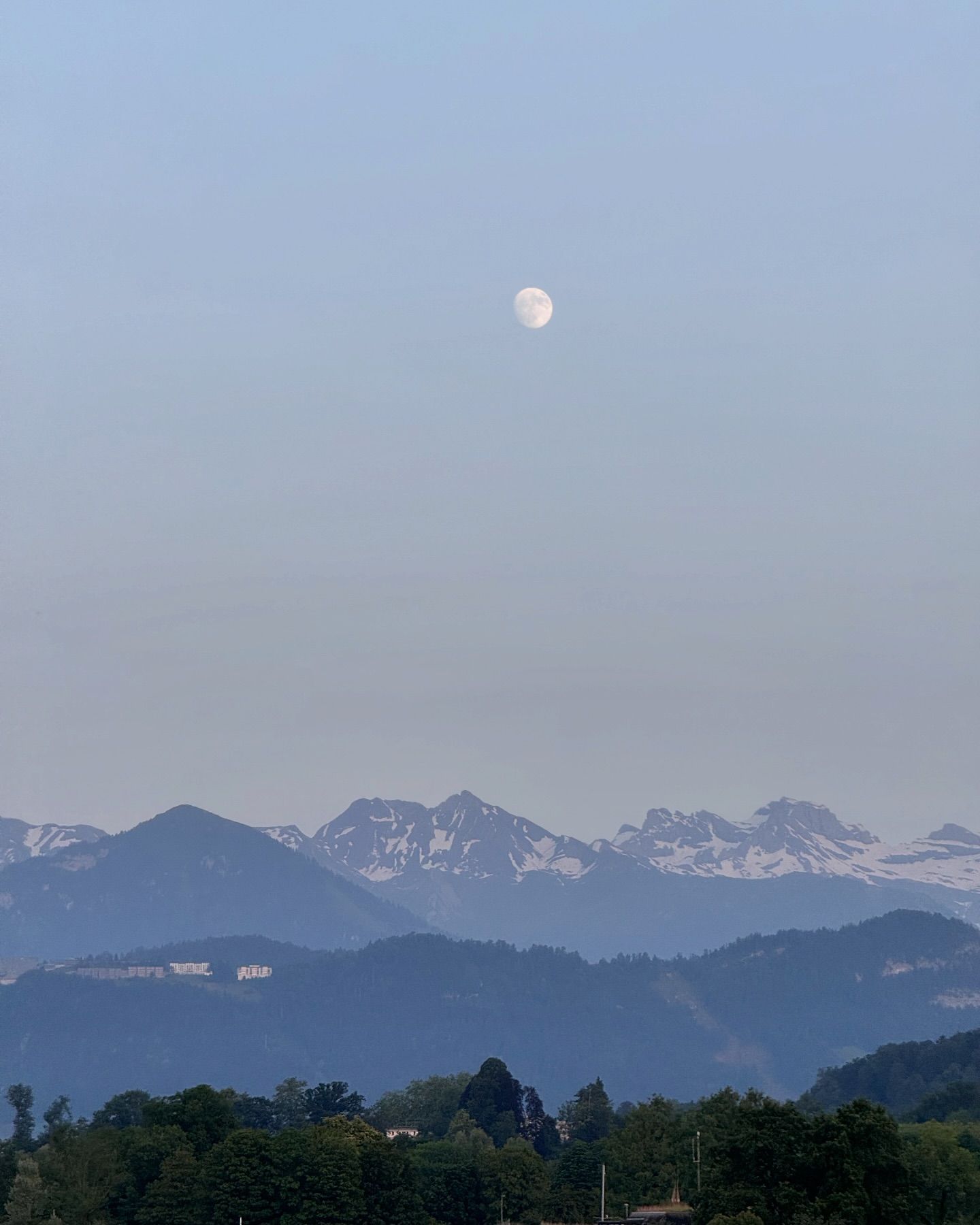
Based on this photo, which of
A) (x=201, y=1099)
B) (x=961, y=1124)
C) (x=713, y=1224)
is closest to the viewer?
(x=713, y=1224)

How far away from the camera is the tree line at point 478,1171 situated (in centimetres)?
10350

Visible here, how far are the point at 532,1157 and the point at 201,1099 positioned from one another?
3123cm

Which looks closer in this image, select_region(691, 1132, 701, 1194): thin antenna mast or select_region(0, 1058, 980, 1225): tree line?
select_region(0, 1058, 980, 1225): tree line

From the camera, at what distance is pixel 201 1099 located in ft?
533

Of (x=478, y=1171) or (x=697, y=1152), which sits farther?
(x=478, y=1171)

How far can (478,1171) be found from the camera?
162 m

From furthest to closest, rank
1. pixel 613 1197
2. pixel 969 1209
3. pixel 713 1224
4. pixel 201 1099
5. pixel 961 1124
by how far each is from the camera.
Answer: pixel 961 1124
pixel 201 1099
pixel 613 1197
pixel 969 1209
pixel 713 1224

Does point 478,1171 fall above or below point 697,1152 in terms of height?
above

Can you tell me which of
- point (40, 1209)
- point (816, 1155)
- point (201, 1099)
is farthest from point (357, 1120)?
point (816, 1155)

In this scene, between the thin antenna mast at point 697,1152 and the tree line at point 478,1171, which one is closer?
the tree line at point 478,1171

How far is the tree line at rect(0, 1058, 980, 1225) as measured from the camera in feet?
340

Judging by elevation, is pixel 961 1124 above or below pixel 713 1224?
above

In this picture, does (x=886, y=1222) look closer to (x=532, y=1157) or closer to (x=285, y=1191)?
(x=285, y=1191)

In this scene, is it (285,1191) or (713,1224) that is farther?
(285,1191)
